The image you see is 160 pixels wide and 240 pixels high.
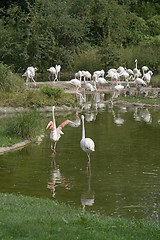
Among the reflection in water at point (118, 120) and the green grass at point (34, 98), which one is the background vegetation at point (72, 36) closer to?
the green grass at point (34, 98)

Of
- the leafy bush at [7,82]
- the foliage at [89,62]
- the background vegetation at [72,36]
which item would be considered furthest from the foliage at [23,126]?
the foliage at [89,62]

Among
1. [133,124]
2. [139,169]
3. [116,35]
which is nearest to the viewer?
[139,169]

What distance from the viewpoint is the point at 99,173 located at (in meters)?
10.3

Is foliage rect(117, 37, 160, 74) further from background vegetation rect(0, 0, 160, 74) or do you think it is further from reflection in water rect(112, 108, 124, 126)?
reflection in water rect(112, 108, 124, 126)

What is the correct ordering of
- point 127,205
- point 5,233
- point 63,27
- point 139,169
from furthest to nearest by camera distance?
point 63,27 → point 139,169 → point 127,205 → point 5,233

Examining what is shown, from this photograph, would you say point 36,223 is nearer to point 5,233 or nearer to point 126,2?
point 5,233

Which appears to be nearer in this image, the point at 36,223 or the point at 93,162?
the point at 36,223

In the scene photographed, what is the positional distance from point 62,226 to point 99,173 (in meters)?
4.43

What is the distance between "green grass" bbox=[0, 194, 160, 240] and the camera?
5590 mm

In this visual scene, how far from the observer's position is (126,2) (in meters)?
45.6

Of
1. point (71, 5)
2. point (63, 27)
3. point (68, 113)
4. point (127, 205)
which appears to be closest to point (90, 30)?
point (71, 5)

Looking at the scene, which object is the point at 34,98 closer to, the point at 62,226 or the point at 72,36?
the point at 62,226

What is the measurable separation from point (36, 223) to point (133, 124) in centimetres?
1183

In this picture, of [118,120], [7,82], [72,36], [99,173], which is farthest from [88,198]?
[72,36]
